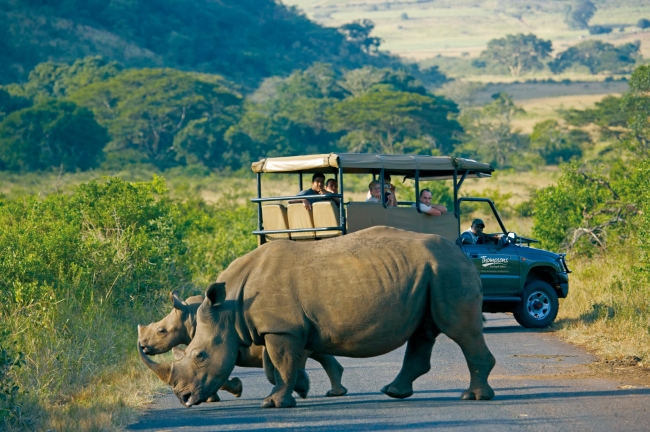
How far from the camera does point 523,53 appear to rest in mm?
119562

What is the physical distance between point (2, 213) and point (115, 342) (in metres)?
6.29

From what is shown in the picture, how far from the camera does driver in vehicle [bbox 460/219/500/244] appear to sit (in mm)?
16750

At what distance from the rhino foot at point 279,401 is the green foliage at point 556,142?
51.8 meters

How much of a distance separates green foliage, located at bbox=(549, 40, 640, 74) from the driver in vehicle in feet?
333

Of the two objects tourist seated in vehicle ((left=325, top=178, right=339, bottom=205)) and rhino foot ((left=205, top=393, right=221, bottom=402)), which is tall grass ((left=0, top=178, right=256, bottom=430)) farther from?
tourist seated in vehicle ((left=325, top=178, right=339, bottom=205))

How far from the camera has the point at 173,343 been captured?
1046 cm

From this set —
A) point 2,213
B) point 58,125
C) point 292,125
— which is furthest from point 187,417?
point 292,125

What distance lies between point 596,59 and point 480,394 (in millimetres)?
111877

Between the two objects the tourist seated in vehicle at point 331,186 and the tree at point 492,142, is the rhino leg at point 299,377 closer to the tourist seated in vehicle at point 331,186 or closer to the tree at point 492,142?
the tourist seated in vehicle at point 331,186

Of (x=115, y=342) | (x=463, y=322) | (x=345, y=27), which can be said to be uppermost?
(x=345, y=27)

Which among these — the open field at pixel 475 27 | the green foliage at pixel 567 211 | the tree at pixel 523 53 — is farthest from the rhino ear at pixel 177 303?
the open field at pixel 475 27

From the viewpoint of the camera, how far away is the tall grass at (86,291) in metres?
9.92

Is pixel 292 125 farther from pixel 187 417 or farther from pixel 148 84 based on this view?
pixel 187 417

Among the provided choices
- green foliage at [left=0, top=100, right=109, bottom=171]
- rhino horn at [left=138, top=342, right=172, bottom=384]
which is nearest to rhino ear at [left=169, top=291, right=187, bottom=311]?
rhino horn at [left=138, top=342, right=172, bottom=384]
